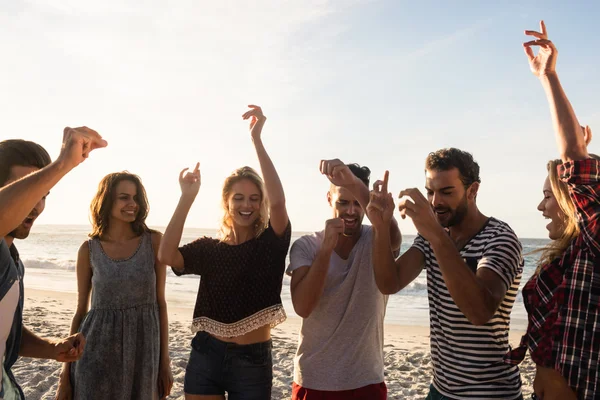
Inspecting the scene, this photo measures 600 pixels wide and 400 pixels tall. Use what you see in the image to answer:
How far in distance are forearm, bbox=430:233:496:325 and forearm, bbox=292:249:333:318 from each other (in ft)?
2.66

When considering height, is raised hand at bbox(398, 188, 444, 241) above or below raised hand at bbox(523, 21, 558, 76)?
below

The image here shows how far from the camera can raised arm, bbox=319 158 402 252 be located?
11.4 ft

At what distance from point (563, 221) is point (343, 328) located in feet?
4.85

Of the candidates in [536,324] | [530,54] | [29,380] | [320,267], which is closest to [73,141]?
[320,267]

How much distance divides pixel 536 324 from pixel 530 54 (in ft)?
4.62

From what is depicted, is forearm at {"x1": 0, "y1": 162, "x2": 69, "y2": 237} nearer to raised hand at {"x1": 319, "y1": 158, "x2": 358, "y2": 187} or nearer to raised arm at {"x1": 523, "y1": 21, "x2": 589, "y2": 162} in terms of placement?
raised hand at {"x1": 319, "y1": 158, "x2": 358, "y2": 187}

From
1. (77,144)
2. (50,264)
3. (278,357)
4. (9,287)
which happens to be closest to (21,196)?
(77,144)

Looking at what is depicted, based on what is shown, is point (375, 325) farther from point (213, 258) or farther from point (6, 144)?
point (6, 144)

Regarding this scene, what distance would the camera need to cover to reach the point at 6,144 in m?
2.46

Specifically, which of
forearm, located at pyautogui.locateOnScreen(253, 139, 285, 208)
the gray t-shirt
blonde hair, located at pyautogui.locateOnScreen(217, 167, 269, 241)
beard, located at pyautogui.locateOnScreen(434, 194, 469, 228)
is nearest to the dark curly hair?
beard, located at pyautogui.locateOnScreen(434, 194, 469, 228)

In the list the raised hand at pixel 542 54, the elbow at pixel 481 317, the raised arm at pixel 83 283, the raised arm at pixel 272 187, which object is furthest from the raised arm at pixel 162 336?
the raised hand at pixel 542 54

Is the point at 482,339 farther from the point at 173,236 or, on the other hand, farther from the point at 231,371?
the point at 173,236

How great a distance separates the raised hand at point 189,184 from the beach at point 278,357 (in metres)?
3.23

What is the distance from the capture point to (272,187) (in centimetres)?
372
